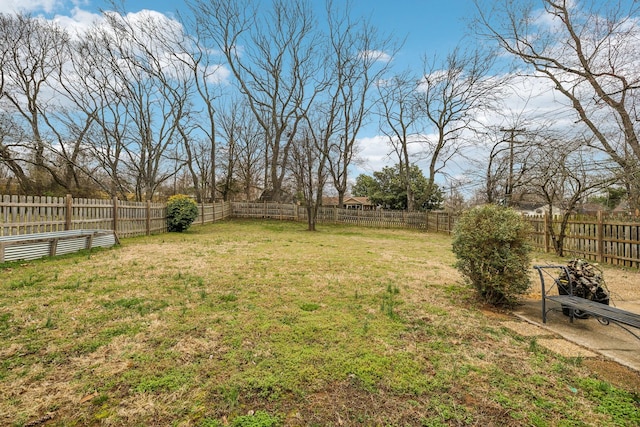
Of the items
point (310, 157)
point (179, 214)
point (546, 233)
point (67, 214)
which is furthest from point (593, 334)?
point (310, 157)

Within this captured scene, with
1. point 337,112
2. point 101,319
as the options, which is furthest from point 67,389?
point 337,112

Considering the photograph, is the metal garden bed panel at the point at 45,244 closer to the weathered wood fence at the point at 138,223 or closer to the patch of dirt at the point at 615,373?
the weathered wood fence at the point at 138,223

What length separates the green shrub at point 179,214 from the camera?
13.0m

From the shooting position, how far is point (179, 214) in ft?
42.5

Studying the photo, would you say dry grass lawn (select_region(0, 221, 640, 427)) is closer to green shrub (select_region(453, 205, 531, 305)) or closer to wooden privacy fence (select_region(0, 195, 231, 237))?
green shrub (select_region(453, 205, 531, 305))

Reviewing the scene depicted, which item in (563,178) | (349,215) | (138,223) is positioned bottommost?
(138,223)

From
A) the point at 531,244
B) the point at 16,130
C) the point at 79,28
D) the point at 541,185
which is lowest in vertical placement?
the point at 531,244

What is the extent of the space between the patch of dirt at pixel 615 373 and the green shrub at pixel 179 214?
13333 mm

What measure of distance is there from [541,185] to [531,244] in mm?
6360

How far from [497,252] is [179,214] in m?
12.4

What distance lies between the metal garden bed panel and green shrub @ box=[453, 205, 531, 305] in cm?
797

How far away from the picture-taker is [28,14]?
15.0 meters

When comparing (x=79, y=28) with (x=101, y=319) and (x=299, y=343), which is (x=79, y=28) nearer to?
(x=101, y=319)

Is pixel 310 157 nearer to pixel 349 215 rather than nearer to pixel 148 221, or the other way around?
pixel 349 215
